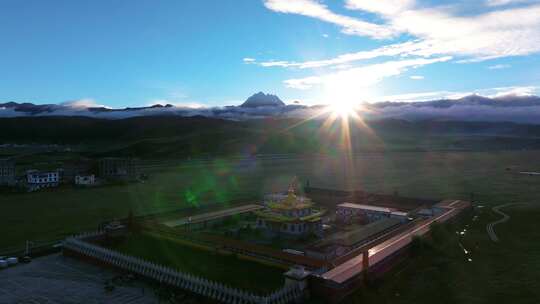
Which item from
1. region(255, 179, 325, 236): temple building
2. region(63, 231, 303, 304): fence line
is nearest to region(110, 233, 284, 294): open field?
region(63, 231, 303, 304): fence line

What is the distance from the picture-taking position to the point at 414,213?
99.5 feet

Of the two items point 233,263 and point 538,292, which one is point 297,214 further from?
point 538,292

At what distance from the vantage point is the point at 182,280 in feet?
56.2

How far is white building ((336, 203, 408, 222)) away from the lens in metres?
30.2

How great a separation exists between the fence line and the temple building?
29.6 ft

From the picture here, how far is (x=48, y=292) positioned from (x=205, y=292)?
22.6 ft

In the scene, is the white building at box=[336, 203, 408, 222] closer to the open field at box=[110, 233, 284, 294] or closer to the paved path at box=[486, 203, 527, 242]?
the paved path at box=[486, 203, 527, 242]

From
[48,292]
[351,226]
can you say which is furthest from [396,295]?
A: [48,292]

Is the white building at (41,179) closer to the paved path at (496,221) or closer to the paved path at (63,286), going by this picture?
the paved path at (63,286)

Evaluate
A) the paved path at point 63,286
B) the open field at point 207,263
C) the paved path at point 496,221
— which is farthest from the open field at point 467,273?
the paved path at point 63,286

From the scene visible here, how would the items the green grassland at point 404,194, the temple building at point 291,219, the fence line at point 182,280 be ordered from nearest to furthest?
1. the fence line at point 182,280
2. the green grassland at point 404,194
3. the temple building at point 291,219

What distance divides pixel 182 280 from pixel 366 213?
1791 centimetres

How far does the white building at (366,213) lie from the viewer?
30219 mm

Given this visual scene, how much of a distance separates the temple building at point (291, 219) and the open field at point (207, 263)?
557cm
